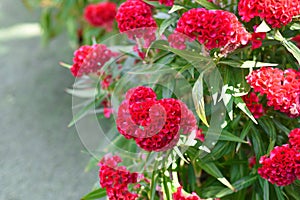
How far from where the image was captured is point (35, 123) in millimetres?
2521

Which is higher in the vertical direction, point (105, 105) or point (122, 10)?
point (122, 10)

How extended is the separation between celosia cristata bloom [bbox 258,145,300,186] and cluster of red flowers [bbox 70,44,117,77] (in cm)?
58

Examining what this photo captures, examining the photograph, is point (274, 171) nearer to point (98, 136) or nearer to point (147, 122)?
point (147, 122)

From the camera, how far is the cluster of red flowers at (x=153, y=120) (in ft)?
4.05

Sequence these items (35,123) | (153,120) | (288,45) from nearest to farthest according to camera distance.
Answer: (153,120)
(288,45)
(35,123)

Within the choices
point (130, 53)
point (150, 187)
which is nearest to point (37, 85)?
point (130, 53)

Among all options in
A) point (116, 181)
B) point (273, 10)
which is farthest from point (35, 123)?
point (273, 10)

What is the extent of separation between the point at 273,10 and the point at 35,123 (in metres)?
1.55

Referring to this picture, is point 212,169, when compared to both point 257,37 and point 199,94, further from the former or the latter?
point 257,37

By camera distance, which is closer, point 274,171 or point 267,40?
point 274,171

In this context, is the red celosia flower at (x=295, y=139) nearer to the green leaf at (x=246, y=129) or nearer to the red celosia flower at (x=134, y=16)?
the green leaf at (x=246, y=129)

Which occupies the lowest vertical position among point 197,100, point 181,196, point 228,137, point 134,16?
point 181,196

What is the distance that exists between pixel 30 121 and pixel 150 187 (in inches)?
48.1

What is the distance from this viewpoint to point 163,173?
1.47 m
